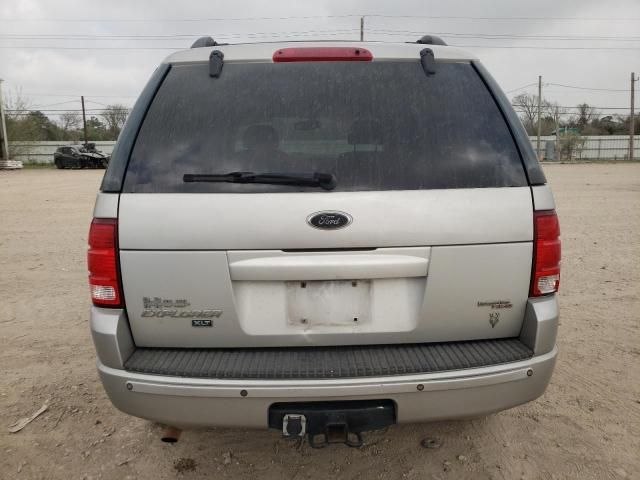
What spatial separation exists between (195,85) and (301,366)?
4.27ft

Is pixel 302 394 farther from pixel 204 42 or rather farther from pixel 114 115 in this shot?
pixel 114 115

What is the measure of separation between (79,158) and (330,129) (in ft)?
122

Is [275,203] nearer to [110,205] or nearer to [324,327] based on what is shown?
[324,327]

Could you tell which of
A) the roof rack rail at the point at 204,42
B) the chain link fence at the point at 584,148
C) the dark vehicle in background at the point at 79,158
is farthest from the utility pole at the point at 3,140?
the chain link fence at the point at 584,148

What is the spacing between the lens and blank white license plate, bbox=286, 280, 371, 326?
1.95m

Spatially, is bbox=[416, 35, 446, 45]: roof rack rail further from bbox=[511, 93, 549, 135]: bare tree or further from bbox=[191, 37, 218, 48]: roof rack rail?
bbox=[511, 93, 549, 135]: bare tree

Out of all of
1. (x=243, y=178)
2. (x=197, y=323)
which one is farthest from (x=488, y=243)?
(x=197, y=323)

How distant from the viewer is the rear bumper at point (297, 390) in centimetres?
185

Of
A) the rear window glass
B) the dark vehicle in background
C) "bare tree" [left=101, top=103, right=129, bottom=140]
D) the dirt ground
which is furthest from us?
"bare tree" [left=101, top=103, right=129, bottom=140]

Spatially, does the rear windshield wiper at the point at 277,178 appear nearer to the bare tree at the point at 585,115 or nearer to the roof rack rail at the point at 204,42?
the roof rack rail at the point at 204,42

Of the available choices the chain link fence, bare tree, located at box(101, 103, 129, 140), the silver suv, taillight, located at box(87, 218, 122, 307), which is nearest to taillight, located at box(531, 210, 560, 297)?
the silver suv

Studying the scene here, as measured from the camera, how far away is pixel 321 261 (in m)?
1.90

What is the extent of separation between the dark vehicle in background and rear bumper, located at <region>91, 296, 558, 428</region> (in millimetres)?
35768

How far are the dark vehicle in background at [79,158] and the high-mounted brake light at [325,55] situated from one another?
35649 mm
